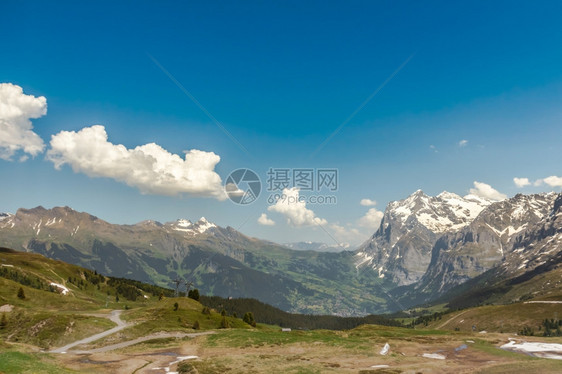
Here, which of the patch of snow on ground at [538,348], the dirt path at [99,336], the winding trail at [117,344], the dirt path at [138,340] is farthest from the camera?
the dirt path at [99,336]

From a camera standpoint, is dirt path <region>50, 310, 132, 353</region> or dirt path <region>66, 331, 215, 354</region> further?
dirt path <region>50, 310, 132, 353</region>

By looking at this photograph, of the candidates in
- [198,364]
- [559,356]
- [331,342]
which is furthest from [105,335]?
[559,356]

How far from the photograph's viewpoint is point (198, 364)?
50531 millimetres

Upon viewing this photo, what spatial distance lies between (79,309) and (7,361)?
340ft

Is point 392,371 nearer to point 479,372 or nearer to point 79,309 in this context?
point 479,372

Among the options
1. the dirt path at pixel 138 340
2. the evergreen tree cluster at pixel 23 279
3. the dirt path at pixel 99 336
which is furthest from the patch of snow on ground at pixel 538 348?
the evergreen tree cluster at pixel 23 279

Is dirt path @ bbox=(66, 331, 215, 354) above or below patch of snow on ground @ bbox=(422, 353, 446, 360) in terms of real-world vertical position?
below

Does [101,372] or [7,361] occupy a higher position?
[7,361]

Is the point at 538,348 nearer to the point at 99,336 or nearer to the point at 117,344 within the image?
the point at 117,344

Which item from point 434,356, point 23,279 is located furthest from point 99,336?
point 23,279

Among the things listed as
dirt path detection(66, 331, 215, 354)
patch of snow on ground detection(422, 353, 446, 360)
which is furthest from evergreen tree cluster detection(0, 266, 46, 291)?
patch of snow on ground detection(422, 353, 446, 360)

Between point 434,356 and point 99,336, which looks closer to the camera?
point 434,356

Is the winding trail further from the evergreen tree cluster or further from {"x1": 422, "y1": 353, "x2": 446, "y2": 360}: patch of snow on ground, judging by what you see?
the evergreen tree cluster

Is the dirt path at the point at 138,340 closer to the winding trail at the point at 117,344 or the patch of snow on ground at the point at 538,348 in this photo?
the winding trail at the point at 117,344
